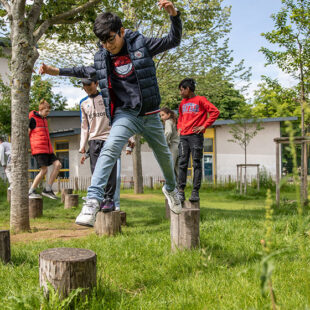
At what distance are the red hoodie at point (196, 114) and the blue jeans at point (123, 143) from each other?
231 centimetres

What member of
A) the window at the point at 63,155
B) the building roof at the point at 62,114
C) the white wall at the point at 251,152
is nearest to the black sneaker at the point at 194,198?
the white wall at the point at 251,152

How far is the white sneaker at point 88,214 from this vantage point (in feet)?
9.57

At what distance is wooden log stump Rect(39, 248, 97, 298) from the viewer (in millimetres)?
2648

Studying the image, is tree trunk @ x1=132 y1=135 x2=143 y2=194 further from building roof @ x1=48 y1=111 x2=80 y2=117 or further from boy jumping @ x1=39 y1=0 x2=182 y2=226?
boy jumping @ x1=39 y1=0 x2=182 y2=226

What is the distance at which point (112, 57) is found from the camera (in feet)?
12.2

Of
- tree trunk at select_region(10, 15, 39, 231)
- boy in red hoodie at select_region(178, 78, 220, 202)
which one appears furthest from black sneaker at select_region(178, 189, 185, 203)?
tree trunk at select_region(10, 15, 39, 231)

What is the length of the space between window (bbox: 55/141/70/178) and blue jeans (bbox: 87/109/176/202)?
19.8 meters

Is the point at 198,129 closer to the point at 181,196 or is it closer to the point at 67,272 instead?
the point at 181,196

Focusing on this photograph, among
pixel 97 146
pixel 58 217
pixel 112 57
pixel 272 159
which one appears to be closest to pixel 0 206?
pixel 58 217

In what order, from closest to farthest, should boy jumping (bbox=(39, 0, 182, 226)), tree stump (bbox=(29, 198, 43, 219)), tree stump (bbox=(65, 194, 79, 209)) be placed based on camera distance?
1. boy jumping (bbox=(39, 0, 182, 226))
2. tree stump (bbox=(29, 198, 43, 219))
3. tree stump (bbox=(65, 194, 79, 209))

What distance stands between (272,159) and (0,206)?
1591 centimetres

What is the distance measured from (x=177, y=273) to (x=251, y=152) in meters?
19.7

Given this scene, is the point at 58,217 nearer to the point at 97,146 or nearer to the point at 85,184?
the point at 97,146

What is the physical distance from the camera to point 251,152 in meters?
22.3
